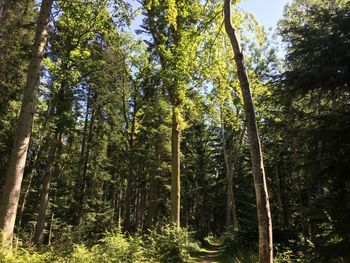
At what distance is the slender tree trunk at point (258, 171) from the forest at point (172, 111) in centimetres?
2

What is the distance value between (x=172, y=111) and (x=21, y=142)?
876cm

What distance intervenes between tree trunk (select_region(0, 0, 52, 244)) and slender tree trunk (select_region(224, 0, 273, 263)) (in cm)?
499

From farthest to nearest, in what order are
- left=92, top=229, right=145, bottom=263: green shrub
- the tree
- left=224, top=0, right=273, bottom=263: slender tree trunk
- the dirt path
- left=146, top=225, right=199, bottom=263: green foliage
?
the dirt path < the tree < left=146, top=225, right=199, bottom=263: green foliage < left=92, top=229, right=145, bottom=263: green shrub < left=224, top=0, right=273, bottom=263: slender tree trunk

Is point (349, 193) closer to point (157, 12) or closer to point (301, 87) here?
point (301, 87)

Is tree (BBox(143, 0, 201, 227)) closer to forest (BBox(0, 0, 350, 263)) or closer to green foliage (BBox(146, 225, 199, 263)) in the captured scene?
forest (BBox(0, 0, 350, 263))

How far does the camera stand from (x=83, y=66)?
1634 cm

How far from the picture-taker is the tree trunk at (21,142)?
23.9ft

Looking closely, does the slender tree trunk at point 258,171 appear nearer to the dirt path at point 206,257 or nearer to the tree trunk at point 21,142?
the tree trunk at point 21,142

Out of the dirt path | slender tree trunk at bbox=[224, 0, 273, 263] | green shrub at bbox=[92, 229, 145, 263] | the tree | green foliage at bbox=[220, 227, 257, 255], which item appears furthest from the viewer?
the dirt path

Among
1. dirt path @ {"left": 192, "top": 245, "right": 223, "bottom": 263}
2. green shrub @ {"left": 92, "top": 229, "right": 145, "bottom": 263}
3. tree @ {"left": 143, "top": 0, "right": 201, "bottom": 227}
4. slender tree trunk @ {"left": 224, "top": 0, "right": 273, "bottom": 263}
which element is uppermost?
tree @ {"left": 143, "top": 0, "right": 201, "bottom": 227}

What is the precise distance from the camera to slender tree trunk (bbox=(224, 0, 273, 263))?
591 cm

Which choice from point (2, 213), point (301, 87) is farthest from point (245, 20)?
point (2, 213)

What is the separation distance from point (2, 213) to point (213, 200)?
35.6 meters

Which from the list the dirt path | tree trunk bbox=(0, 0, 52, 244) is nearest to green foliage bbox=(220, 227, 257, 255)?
the dirt path
